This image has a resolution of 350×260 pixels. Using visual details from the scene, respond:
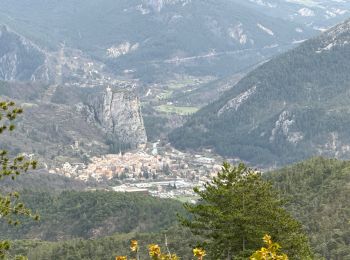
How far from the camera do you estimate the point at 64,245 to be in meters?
95.1

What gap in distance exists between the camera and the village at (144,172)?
162262 millimetres

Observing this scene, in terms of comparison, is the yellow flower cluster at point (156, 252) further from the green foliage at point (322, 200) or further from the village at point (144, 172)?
the village at point (144, 172)

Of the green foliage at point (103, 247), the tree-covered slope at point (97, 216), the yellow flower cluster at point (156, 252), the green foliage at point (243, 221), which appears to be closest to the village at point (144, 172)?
the tree-covered slope at point (97, 216)

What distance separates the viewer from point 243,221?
131 feet

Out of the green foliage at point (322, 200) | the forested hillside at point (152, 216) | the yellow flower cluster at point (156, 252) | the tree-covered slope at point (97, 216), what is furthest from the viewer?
the tree-covered slope at point (97, 216)

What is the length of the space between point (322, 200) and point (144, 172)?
95964 millimetres

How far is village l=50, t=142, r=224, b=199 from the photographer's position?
16226 centimetres

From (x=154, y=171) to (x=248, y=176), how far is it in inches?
5413

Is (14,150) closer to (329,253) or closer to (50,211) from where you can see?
(50,211)

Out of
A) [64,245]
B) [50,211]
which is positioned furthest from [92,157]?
[64,245]

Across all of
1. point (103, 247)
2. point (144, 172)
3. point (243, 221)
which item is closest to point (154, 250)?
point (243, 221)

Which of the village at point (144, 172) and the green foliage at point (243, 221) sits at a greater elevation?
the green foliage at point (243, 221)

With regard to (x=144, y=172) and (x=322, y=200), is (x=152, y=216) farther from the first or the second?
(x=144, y=172)

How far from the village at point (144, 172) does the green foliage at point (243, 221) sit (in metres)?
110
